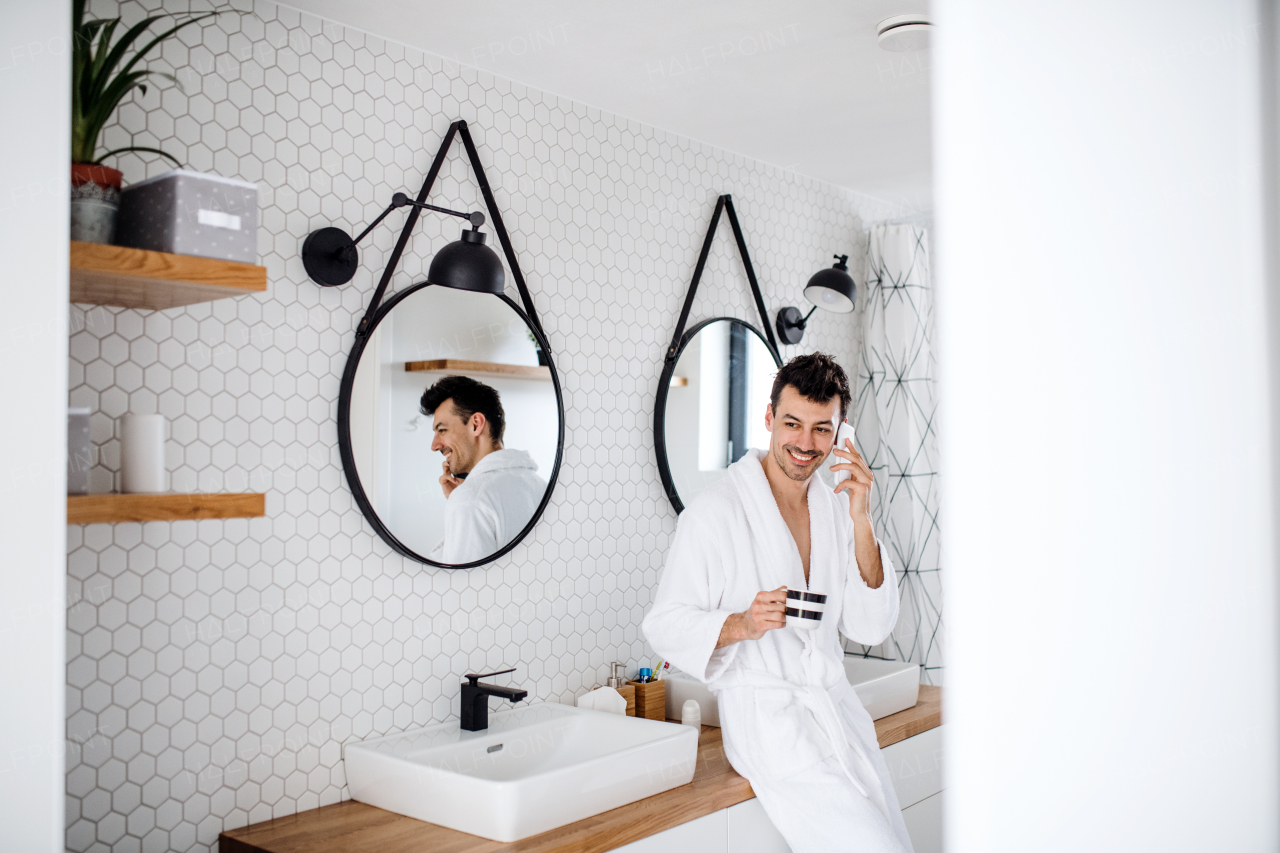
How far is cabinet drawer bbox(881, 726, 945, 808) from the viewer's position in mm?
2729

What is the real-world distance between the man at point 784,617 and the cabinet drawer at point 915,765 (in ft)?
1.00

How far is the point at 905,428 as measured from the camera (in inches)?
149

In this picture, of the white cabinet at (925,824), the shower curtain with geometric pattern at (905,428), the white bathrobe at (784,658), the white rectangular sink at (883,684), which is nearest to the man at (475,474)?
the white bathrobe at (784,658)

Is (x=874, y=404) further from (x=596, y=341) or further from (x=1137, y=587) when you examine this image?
(x=1137, y=587)

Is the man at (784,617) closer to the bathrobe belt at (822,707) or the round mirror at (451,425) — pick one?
the bathrobe belt at (822,707)

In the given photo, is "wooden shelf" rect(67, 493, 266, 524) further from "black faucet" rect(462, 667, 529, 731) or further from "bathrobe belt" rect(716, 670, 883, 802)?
"bathrobe belt" rect(716, 670, 883, 802)

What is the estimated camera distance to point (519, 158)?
2.63 m

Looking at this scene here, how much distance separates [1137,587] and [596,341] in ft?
8.14

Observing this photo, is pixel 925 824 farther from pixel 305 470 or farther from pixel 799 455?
pixel 305 470

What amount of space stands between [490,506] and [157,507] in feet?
3.52

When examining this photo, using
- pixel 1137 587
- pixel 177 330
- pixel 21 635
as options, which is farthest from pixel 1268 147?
pixel 177 330

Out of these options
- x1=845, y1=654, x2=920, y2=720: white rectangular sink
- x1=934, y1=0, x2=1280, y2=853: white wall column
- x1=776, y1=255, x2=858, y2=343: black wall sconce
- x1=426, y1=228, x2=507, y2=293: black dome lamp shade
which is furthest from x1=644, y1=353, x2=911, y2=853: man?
x1=934, y1=0, x2=1280, y2=853: white wall column

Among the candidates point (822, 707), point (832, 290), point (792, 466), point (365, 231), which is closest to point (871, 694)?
point (822, 707)

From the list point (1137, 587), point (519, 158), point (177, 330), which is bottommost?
point (1137, 587)
